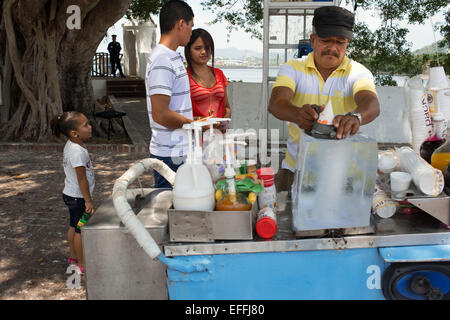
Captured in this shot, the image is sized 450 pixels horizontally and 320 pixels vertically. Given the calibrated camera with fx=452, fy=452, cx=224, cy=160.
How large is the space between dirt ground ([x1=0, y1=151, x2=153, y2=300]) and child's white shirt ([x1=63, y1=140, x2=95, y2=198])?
77 cm

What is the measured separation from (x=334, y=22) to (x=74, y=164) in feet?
6.26

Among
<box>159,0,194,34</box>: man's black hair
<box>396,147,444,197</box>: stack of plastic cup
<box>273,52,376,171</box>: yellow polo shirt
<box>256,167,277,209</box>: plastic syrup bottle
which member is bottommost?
<box>256,167,277,209</box>: plastic syrup bottle

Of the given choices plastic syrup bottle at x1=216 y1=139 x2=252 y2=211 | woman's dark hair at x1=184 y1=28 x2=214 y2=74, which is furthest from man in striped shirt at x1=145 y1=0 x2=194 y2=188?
plastic syrup bottle at x1=216 y1=139 x2=252 y2=211

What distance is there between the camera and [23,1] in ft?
24.6

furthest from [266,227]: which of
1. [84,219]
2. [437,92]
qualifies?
[84,219]

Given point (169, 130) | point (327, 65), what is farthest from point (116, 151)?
point (327, 65)

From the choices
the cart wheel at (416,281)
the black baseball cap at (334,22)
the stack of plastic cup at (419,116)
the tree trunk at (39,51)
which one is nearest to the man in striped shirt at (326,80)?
the black baseball cap at (334,22)

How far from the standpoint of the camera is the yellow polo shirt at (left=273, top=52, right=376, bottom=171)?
7.22 feet

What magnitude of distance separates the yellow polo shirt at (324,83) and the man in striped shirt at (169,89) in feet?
1.94

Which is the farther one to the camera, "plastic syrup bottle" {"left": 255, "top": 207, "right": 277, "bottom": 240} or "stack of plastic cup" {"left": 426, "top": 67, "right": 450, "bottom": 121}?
"stack of plastic cup" {"left": 426, "top": 67, "right": 450, "bottom": 121}

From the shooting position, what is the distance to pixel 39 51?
8.29m

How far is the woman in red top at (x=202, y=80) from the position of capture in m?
2.99

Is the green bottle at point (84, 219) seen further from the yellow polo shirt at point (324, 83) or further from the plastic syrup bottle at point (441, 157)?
the plastic syrup bottle at point (441, 157)

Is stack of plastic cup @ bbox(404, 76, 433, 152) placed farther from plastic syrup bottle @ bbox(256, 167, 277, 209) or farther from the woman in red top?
the woman in red top
